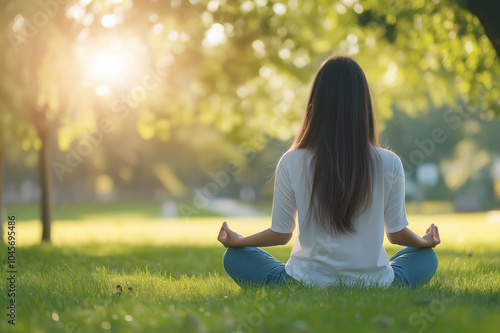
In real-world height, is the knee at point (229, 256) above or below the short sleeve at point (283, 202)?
below

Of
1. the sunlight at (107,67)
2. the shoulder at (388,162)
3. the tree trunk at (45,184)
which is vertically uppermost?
the sunlight at (107,67)

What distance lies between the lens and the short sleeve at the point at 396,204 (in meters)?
3.46

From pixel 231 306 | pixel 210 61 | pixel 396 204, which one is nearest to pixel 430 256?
pixel 396 204

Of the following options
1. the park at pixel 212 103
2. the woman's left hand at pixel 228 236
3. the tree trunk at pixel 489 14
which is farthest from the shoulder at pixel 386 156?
the tree trunk at pixel 489 14

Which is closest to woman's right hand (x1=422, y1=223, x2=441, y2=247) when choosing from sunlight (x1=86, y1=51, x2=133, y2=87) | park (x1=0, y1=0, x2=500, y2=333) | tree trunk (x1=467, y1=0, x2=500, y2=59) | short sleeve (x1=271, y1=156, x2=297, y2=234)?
park (x1=0, y1=0, x2=500, y2=333)

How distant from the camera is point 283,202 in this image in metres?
3.52

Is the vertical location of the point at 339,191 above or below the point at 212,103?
below

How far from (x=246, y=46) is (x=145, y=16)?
1.86 metres

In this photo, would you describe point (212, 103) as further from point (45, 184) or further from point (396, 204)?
point (396, 204)

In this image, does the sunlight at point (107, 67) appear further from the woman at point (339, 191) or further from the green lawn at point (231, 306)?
the woman at point (339, 191)

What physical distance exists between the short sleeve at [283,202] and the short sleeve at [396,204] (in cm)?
62

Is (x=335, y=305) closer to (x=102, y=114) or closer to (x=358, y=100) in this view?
(x=358, y=100)

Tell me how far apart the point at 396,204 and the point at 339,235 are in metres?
0.44

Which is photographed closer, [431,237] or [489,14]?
[431,237]
